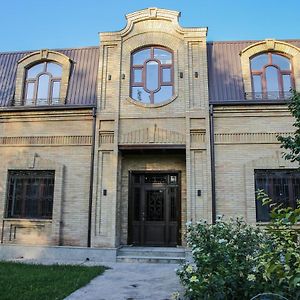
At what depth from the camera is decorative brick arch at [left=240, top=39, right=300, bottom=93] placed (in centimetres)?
1280

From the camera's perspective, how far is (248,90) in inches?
500

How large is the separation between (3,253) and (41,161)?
3.51 meters

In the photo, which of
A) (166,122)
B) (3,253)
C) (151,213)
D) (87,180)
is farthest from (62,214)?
(166,122)

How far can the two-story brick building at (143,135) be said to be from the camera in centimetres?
1208

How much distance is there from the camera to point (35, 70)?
553 inches

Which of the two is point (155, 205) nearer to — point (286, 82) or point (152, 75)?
A: point (152, 75)

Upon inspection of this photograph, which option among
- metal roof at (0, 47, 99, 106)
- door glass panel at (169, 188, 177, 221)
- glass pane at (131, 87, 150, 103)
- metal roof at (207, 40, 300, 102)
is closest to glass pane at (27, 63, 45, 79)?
metal roof at (0, 47, 99, 106)

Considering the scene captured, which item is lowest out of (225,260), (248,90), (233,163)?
(225,260)

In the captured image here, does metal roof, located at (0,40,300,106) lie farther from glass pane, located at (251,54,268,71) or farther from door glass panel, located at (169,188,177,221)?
door glass panel, located at (169,188,177,221)

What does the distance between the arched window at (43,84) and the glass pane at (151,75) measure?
3531 millimetres

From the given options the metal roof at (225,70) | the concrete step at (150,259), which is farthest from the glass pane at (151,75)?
the concrete step at (150,259)

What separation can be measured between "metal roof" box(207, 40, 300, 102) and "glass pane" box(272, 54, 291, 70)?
3.23 feet

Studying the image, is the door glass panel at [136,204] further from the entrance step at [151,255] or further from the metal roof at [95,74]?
the metal roof at [95,74]

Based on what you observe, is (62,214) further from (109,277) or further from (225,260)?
(225,260)
